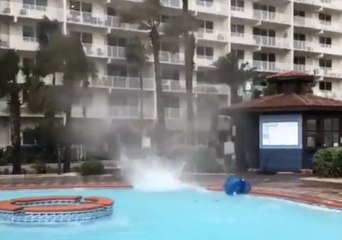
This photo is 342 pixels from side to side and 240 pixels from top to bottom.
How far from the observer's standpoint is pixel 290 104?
21.5 metres

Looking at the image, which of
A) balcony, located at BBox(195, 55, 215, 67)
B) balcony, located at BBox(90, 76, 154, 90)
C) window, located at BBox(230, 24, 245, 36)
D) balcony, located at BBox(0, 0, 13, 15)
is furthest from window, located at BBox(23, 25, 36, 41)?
window, located at BBox(230, 24, 245, 36)

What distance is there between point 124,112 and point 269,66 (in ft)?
95.0

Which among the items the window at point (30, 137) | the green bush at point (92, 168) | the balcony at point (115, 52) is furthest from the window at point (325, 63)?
the green bush at point (92, 168)

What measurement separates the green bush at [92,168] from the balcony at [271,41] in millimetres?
28915

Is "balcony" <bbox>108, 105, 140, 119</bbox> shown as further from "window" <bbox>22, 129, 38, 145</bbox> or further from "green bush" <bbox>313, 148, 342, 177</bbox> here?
"window" <bbox>22, 129, 38, 145</bbox>

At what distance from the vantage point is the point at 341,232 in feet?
30.8

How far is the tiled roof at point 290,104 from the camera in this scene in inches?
840

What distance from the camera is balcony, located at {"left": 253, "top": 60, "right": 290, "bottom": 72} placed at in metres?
47.3

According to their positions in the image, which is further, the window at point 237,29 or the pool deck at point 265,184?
the window at point 237,29

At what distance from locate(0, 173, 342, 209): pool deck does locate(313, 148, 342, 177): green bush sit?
2.26 ft

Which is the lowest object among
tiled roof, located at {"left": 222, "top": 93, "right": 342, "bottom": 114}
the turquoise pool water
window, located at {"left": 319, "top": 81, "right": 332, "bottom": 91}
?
the turquoise pool water

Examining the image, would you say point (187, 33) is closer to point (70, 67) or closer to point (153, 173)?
point (70, 67)

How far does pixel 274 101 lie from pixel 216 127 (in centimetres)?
288

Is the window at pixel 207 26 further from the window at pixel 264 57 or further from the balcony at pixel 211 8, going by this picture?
the window at pixel 264 57
